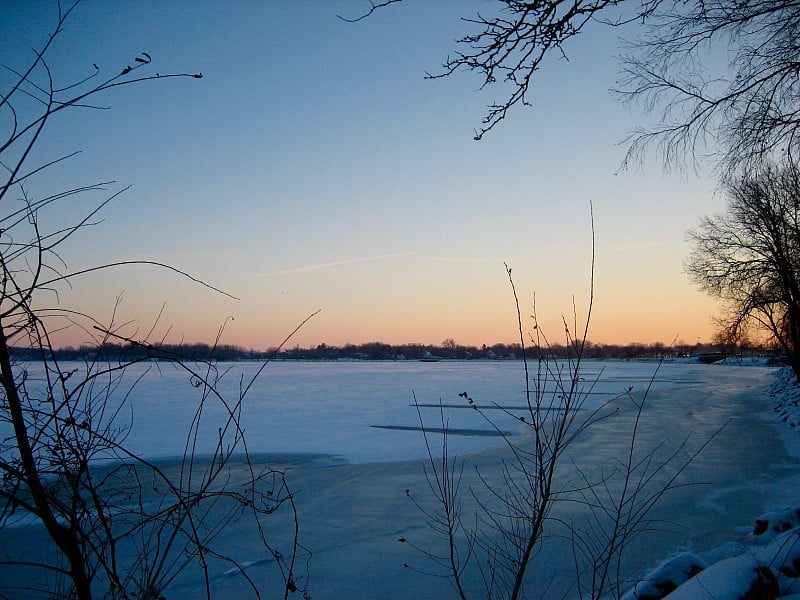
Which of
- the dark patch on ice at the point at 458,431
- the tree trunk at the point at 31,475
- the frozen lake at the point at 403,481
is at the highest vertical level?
the tree trunk at the point at 31,475

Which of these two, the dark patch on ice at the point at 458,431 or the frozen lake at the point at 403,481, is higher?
the frozen lake at the point at 403,481

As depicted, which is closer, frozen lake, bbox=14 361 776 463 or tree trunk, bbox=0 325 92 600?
tree trunk, bbox=0 325 92 600

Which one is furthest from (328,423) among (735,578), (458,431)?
(735,578)

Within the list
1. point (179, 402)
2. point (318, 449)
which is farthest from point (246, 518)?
point (179, 402)

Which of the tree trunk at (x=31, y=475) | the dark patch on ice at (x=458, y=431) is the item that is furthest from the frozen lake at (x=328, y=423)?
the tree trunk at (x=31, y=475)

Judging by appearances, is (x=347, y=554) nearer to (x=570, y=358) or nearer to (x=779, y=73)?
(x=570, y=358)

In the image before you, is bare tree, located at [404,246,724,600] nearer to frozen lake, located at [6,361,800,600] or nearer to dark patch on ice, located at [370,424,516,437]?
frozen lake, located at [6,361,800,600]

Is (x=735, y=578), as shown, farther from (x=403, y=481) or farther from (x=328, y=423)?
(x=328, y=423)

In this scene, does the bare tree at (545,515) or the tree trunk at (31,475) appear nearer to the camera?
the tree trunk at (31,475)

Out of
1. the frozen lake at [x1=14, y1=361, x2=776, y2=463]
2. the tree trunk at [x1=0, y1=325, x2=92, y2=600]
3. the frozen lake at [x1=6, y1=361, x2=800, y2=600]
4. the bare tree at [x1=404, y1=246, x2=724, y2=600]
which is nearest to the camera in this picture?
the tree trunk at [x1=0, y1=325, x2=92, y2=600]

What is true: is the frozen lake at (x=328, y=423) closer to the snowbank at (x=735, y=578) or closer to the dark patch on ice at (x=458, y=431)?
the dark patch on ice at (x=458, y=431)

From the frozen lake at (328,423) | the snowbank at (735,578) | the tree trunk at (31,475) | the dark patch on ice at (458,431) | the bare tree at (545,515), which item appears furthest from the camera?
the dark patch on ice at (458,431)

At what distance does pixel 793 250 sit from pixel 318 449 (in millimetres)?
15499

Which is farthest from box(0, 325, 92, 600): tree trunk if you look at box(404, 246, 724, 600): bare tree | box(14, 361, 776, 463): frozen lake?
box(14, 361, 776, 463): frozen lake
